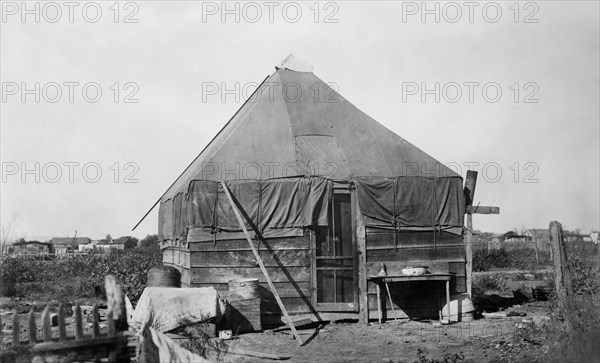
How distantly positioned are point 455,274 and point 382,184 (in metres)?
2.57

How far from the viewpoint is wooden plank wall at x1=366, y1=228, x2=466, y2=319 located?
42.3ft

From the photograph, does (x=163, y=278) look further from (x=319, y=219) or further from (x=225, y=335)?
(x=319, y=219)

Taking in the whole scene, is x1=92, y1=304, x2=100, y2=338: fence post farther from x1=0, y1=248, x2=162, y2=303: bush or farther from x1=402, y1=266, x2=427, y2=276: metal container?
x1=0, y1=248, x2=162, y2=303: bush

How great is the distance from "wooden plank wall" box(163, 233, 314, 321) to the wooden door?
25 cm

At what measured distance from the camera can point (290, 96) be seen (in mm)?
15266

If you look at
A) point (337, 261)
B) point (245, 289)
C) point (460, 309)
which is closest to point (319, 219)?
point (337, 261)

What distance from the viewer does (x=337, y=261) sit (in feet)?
42.5

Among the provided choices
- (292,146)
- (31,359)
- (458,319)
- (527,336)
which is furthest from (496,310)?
(31,359)

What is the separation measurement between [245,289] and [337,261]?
89.8 inches

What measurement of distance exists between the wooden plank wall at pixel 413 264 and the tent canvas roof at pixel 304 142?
4.95 ft

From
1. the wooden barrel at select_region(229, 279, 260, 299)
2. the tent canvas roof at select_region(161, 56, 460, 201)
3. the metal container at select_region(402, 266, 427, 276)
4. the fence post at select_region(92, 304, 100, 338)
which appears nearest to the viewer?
the fence post at select_region(92, 304, 100, 338)

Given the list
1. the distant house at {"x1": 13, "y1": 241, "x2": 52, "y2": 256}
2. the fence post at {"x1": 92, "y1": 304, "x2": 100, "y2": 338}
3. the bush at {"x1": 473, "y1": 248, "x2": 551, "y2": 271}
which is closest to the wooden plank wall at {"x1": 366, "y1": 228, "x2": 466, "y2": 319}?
the fence post at {"x1": 92, "y1": 304, "x2": 100, "y2": 338}

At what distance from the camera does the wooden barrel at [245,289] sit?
38.6 ft

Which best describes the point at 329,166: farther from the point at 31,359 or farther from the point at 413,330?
the point at 31,359
